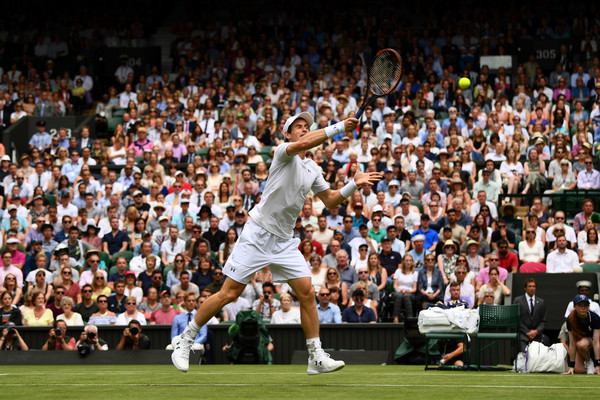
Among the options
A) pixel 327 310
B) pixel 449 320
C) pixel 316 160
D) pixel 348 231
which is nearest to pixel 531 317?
pixel 449 320

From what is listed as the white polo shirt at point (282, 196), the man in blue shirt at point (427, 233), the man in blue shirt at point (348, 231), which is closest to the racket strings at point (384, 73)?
the white polo shirt at point (282, 196)

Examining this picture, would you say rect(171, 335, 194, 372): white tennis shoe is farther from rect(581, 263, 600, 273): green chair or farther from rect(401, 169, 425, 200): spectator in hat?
rect(401, 169, 425, 200): spectator in hat

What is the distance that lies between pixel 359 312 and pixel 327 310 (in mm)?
497

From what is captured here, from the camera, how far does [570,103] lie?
22641 millimetres

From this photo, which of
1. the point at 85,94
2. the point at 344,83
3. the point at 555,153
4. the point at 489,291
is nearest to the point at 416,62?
the point at 344,83

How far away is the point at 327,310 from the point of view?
15.5m

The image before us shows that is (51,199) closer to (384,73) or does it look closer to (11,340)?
(11,340)

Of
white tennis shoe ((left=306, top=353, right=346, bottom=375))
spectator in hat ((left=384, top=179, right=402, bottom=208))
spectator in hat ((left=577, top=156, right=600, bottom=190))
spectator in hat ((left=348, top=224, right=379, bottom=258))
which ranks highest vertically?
spectator in hat ((left=577, top=156, right=600, bottom=190))

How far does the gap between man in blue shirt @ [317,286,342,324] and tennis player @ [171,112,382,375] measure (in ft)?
21.9

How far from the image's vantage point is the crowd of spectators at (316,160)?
53.8ft

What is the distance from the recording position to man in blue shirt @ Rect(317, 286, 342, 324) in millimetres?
15453

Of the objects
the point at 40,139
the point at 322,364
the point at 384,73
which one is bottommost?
the point at 322,364

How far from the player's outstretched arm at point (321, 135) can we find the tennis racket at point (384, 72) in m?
1.70

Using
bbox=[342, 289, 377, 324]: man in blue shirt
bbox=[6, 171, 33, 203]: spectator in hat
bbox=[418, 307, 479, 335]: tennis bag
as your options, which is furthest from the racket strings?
bbox=[6, 171, 33, 203]: spectator in hat
